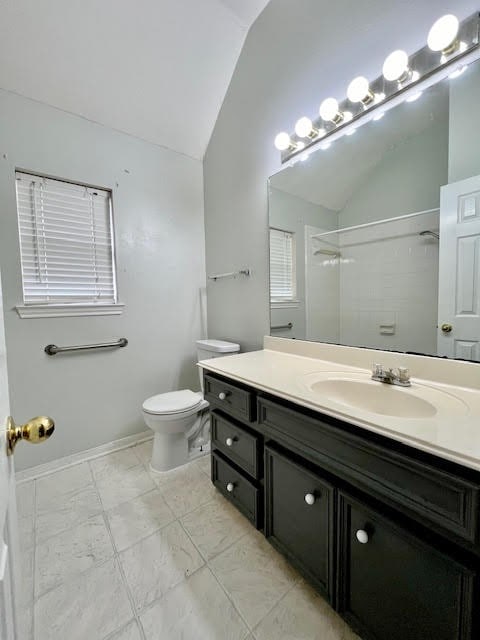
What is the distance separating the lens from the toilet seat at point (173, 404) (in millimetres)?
1648

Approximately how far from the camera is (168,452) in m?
1.77

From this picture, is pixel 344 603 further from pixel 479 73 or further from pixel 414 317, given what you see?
pixel 479 73

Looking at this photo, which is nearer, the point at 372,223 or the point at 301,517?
the point at 301,517

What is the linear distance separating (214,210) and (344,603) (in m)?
2.36

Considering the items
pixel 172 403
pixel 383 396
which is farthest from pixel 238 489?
pixel 383 396

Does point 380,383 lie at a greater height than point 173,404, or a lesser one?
greater

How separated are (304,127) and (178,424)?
1894mm

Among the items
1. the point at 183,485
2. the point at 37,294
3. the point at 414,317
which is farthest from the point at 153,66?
the point at 183,485

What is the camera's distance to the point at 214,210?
2.22m

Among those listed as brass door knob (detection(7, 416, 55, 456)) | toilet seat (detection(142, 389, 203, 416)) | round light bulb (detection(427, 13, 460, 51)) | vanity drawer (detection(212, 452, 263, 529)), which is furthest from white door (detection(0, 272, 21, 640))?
round light bulb (detection(427, 13, 460, 51))

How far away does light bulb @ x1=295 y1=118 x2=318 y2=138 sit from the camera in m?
1.41

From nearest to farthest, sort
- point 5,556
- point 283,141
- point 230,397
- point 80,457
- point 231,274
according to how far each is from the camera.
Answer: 1. point 5,556
2. point 230,397
3. point 283,141
4. point 80,457
5. point 231,274

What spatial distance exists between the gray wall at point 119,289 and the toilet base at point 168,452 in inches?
16.7

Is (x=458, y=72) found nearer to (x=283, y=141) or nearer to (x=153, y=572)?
(x=283, y=141)
